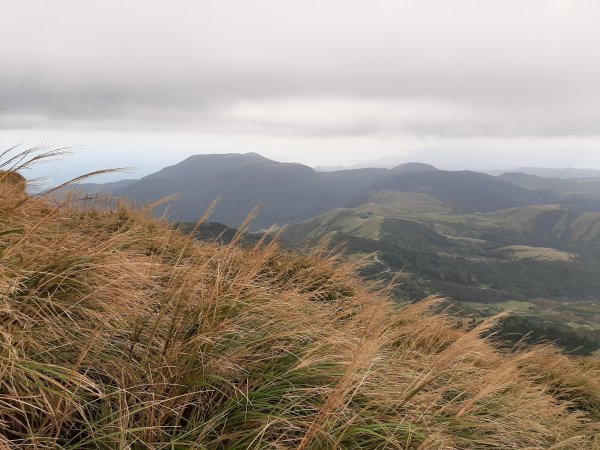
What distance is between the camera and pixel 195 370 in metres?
2.61

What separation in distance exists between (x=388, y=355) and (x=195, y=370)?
209 cm

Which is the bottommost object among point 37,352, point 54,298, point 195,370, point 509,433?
point 509,433

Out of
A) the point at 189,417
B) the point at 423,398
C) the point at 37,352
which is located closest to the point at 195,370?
the point at 189,417

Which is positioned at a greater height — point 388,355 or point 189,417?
point 189,417

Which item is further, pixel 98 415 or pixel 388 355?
pixel 388 355

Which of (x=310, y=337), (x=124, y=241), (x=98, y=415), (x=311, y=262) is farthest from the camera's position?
(x=311, y=262)

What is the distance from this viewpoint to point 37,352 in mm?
2334

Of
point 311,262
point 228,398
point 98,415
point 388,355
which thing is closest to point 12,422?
point 98,415

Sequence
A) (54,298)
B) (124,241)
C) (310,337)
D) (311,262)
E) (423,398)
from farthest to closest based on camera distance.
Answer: (311,262) → (124,241) → (310,337) → (423,398) → (54,298)

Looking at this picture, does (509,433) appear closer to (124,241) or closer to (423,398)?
(423,398)

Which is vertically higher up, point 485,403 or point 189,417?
point 189,417

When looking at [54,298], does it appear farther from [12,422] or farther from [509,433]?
[509,433]

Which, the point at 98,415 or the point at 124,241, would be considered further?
the point at 124,241

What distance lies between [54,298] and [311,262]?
18.3ft
